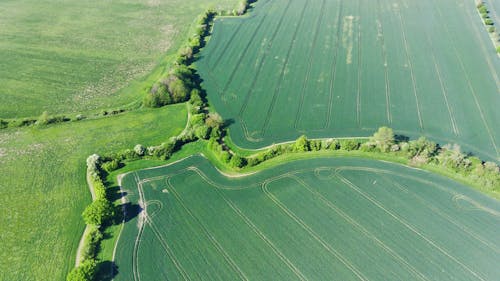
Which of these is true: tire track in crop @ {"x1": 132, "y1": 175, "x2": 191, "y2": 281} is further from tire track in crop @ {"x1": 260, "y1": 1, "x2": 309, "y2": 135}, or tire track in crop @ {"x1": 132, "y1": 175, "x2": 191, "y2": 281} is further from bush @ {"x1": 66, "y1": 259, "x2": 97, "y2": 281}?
tire track in crop @ {"x1": 260, "y1": 1, "x2": 309, "y2": 135}

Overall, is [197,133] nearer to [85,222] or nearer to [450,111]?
[85,222]

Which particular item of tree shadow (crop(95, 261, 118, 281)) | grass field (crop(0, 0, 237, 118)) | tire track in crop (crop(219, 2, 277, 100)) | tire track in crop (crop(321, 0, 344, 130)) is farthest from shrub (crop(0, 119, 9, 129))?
tire track in crop (crop(321, 0, 344, 130))

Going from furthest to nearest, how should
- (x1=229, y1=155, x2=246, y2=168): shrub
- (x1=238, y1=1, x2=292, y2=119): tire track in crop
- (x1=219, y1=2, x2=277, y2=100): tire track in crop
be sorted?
(x1=219, y1=2, x2=277, y2=100): tire track in crop < (x1=238, y1=1, x2=292, y2=119): tire track in crop < (x1=229, y1=155, x2=246, y2=168): shrub

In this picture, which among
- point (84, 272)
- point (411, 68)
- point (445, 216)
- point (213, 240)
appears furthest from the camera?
point (411, 68)

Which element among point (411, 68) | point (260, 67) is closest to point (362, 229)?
point (260, 67)

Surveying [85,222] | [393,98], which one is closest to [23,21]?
[85,222]

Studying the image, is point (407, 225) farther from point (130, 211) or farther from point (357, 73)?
point (130, 211)
